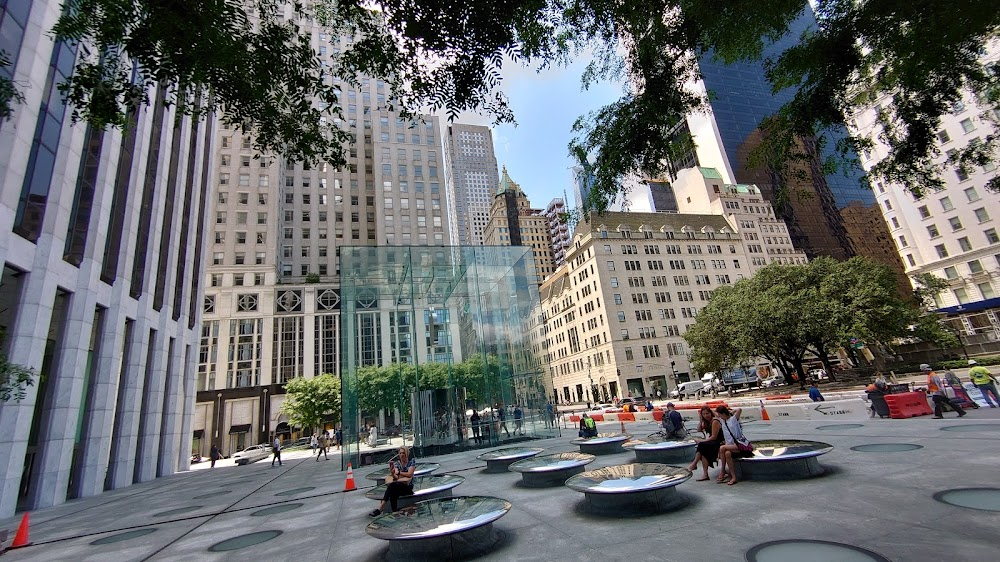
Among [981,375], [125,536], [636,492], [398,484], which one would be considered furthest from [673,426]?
[125,536]

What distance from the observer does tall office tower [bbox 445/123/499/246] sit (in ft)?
604

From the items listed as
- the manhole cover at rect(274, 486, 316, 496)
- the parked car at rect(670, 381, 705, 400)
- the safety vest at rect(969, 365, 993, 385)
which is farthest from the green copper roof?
A: the manhole cover at rect(274, 486, 316, 496)

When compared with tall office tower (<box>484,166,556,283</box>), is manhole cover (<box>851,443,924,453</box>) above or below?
below

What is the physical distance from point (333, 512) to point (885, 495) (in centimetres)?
1094

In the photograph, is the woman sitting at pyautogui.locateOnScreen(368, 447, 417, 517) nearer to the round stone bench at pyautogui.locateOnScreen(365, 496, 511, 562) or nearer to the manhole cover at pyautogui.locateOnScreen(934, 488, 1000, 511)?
the round stone bench at pyautogui.locateOnScreen(365, 496, 511, 562)

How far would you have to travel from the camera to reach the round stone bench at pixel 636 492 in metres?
6.96

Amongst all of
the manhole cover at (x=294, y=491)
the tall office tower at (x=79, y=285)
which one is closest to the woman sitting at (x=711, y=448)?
the manhole cover at (x=294, y=491)

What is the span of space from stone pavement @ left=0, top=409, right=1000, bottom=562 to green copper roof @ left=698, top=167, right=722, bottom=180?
9002 cm

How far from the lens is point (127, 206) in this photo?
2255 centimetres

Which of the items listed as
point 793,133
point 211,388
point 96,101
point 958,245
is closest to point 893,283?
point 958,245

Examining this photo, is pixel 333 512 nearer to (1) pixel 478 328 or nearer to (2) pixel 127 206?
(1) pixel 478 328

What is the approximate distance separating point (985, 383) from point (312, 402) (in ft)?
165

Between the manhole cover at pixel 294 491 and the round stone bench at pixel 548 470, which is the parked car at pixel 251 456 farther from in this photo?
the round stone bench at pixel 548 470

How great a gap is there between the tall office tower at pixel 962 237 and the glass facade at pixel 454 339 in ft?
157
